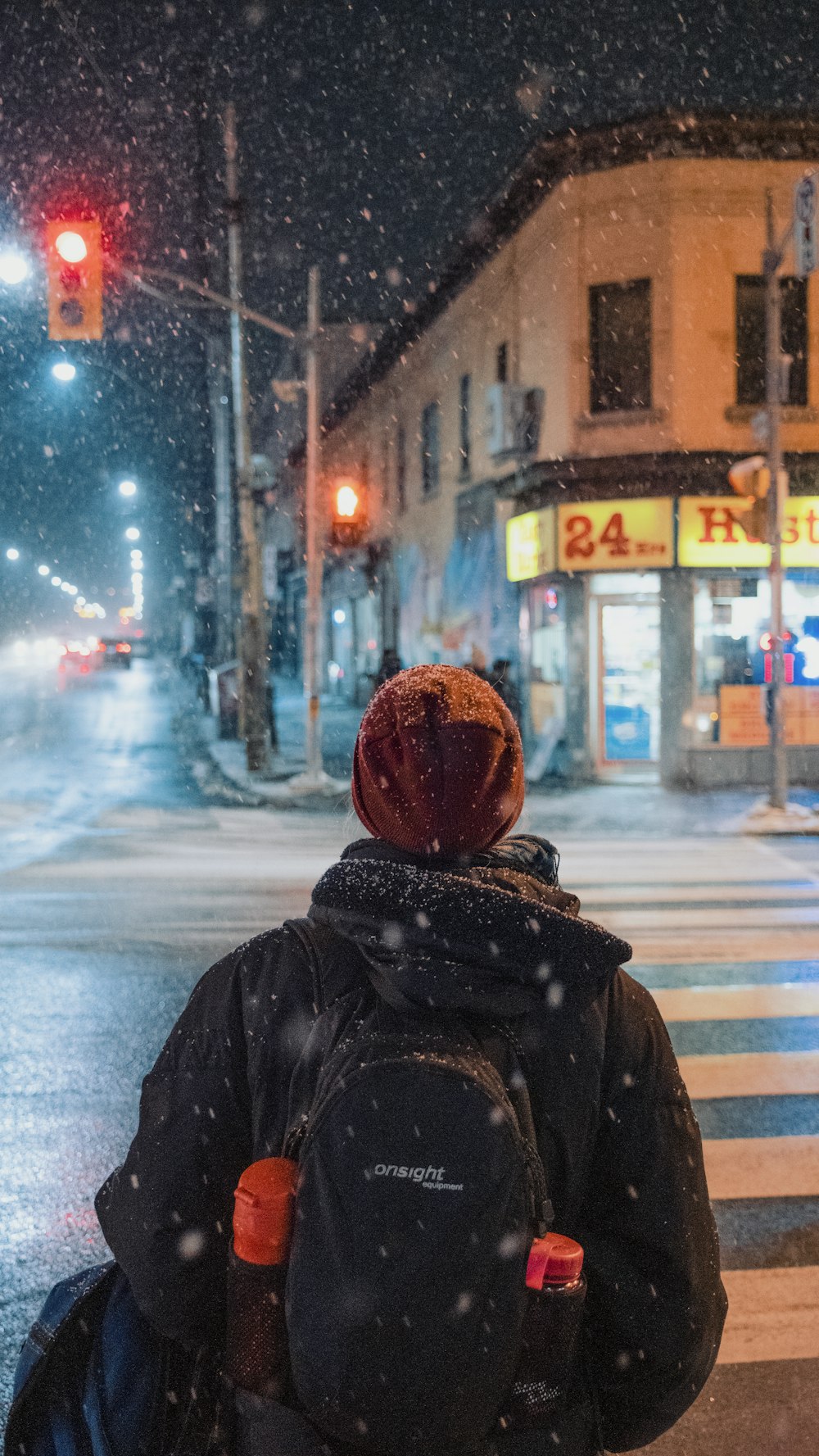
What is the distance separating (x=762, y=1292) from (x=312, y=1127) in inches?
117

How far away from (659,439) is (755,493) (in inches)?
129

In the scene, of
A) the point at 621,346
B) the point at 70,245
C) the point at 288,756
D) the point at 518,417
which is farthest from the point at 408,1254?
the point at 288,756

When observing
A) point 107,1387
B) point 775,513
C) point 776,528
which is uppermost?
point 775,513

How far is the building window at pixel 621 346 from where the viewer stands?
18.9 meters

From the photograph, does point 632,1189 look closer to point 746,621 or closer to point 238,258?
point 746,621

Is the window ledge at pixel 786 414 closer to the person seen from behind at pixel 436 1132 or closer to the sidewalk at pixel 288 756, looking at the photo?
the sidewalk at pixel 288 756

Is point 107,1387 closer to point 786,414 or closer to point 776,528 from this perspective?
point 776,528

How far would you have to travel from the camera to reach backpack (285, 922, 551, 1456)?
1.53 metres

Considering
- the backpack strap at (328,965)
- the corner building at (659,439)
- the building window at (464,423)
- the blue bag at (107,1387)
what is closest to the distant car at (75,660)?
the building window at (464,423)

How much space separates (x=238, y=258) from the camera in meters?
20.0

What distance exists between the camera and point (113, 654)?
76125mm

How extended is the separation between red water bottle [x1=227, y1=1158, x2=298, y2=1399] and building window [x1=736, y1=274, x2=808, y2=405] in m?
18.6

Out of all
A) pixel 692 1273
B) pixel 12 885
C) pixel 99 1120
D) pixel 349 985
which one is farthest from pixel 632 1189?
pixel 12 885

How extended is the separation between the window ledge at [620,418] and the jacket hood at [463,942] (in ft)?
58.7
